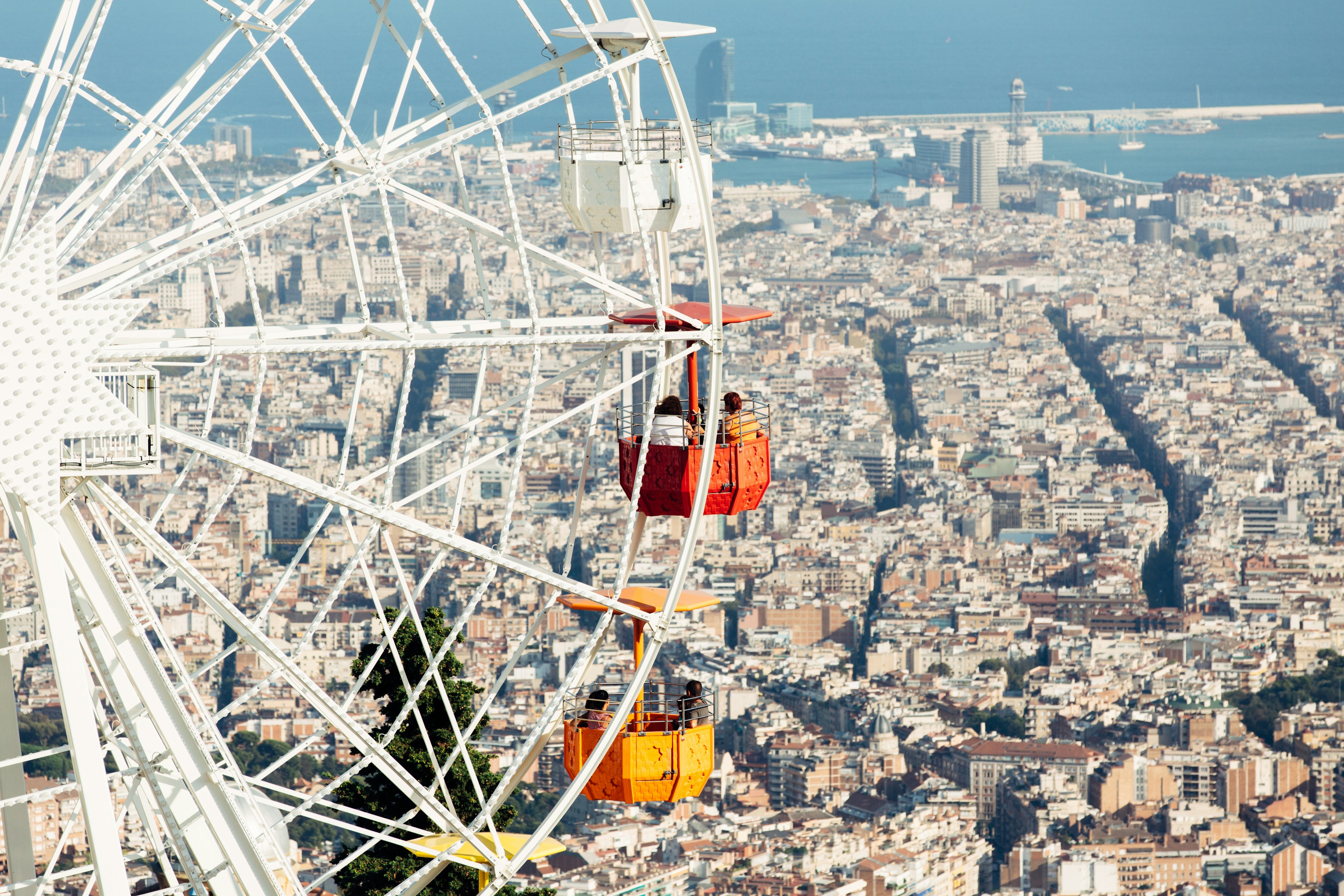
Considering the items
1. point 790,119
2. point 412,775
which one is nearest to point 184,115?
point 412,775

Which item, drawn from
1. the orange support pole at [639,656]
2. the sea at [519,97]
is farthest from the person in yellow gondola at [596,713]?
the sea at [519,97]

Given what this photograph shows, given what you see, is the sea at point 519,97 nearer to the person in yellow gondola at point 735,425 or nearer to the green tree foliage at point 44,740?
the green tree foliage at point 44,740

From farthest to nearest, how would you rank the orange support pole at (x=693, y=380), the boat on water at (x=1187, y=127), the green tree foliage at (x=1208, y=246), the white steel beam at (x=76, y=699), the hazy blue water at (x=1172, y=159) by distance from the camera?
the boat on water at (x=1187, y=127) → the hazy blue water at (x=1172, y=159) → the green tree foliage at (x=1208, y=246) → the orange support pole at (x=693, y=380) → the white steel beam at (x=76, y=699)

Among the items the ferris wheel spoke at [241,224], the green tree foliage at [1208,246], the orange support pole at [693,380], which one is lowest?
the orange support pole at [693,380]

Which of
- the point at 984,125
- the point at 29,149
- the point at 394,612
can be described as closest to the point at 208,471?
the point at 394,612

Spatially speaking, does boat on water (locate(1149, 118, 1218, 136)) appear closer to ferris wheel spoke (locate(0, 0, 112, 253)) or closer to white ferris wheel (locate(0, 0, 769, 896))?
white ferris wheel (locate(0, 0, 769, 896))

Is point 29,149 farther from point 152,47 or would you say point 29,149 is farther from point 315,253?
point 152,47
